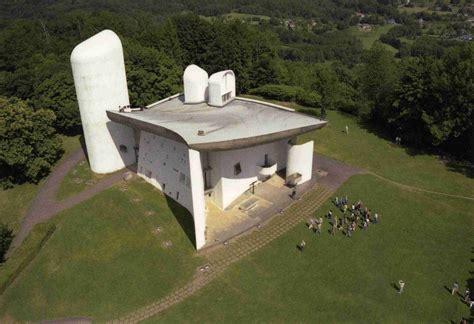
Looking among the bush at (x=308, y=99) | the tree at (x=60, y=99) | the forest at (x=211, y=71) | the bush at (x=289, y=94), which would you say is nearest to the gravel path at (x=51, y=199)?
the forest at (x=211, y=71)

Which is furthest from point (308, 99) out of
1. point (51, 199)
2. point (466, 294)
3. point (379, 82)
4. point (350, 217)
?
point (466, 294)

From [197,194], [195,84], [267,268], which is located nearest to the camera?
[267,268]

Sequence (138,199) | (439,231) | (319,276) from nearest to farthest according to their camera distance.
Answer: (319,276) → (439,231) → (138,199)

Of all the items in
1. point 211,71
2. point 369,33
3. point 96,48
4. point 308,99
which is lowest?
point 369,33

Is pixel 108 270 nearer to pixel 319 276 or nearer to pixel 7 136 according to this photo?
pixel 319 276

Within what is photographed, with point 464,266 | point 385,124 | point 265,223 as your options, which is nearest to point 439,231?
point 464,266

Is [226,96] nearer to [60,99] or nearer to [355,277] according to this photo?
[355,277]

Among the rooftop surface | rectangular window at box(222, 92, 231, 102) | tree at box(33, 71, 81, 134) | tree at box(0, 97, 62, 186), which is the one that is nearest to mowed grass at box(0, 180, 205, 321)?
the rooftop surface
